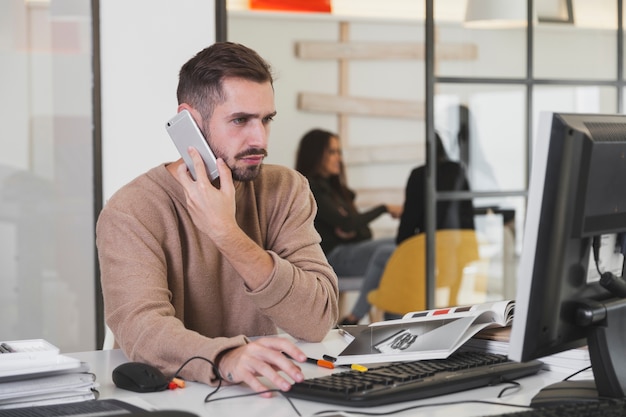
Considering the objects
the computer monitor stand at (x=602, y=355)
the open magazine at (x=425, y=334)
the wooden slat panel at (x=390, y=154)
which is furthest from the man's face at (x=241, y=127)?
the wooden slat panel at (x=390, y=154)

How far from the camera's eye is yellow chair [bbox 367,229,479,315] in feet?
15.5

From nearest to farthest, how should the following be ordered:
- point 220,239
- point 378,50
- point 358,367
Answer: point 358,367 < point 220,239 < point 378,50

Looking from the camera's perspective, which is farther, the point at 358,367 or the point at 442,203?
the point at 442,203

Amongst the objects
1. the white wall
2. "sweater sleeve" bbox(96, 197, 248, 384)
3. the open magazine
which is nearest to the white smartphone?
"sweater sleeve" bbox(96, 197, 248, 384)

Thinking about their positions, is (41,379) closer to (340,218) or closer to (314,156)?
(314,156)

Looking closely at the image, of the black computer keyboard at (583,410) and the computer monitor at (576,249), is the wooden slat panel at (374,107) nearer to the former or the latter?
the computer monitor at (576,249)

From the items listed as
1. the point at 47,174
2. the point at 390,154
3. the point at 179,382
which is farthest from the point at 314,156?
the point at 179,382

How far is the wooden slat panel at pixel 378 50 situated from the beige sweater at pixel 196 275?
7.77 ft

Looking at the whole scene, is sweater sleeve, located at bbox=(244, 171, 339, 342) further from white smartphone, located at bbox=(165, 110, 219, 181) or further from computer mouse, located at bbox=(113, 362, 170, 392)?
computer mouse, located at bbox=(113, 362, 170, 392)

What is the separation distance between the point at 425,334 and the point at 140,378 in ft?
1.84

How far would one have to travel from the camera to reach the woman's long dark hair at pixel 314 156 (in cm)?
459

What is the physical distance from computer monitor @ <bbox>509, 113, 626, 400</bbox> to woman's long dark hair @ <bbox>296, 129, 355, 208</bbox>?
3004 mm

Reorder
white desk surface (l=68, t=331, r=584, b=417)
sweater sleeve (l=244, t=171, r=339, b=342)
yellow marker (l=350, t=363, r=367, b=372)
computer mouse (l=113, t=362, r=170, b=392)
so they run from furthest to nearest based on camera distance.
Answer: sweater sleeve (l=244, t=171, r=339, b=342) → yellow marker (l=350, t=363, r=367, b=372) → computer mouse (l=113, t=362, r=170, b=392) → white desk surface (l=68, t=331, r=584, b=417)

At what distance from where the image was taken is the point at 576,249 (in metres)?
1.52
